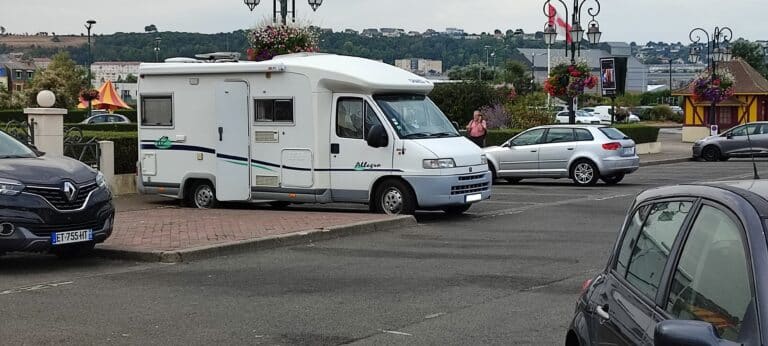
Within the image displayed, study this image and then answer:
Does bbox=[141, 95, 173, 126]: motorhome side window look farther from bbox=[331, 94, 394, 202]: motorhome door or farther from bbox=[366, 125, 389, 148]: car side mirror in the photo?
bbox=[366, 125, 389, 148]: car side mirror

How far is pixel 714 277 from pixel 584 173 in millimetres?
21514

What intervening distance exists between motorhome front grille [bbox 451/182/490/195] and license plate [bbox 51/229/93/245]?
21.3ft

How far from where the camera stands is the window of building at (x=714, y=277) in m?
3.62

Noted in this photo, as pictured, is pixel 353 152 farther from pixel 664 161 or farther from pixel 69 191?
pixel 664 161

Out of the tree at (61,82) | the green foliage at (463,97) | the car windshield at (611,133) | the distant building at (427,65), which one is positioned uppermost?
the distant building at (427,65)

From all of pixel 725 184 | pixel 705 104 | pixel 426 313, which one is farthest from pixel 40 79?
pixel 725 184

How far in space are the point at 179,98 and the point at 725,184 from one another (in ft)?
50.5

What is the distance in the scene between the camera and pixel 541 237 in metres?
14.9

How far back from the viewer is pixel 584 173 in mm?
25141

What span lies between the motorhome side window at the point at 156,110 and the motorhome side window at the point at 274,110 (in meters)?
1.95

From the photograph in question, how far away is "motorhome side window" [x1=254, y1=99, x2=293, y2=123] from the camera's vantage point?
1772 centimetres

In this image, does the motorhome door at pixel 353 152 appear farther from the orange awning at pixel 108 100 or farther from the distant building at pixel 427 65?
the distant building at pixel 427 65

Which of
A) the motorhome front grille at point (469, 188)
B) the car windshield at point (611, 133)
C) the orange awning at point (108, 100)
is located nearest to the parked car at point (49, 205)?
the motorhome front grille at point (469, 188)

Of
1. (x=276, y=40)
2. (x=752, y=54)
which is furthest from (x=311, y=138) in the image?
(x=752, y=54)
